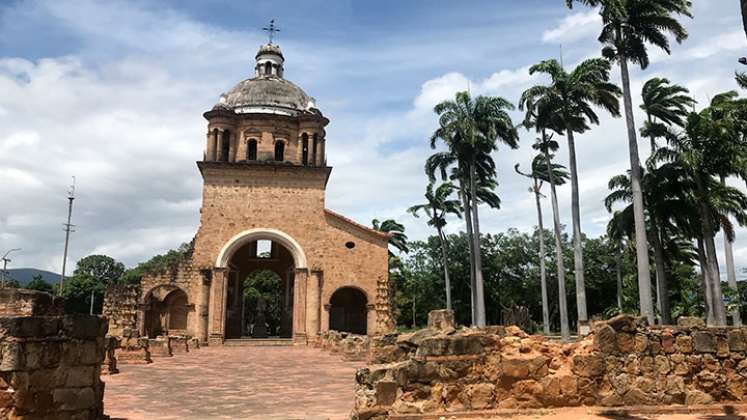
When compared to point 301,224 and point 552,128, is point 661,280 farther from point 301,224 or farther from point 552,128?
point 301,224

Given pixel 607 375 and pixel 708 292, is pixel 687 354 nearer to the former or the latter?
pixel 607 375

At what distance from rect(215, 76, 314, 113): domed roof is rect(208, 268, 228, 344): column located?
9.93 meters

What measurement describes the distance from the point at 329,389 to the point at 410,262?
41.3m

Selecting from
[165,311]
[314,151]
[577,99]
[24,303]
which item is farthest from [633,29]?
[165,311]

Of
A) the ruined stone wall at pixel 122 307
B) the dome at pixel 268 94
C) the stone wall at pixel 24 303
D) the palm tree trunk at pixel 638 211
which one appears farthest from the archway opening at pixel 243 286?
the stone wall at pixel 24 303

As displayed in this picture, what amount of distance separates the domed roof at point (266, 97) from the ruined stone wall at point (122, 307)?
1120 cm

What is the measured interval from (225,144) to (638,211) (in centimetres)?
2137

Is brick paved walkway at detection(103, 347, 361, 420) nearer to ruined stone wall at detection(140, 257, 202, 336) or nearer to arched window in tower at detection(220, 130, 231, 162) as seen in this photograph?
ruined stone wall at detection(140, 257, 202, 336)

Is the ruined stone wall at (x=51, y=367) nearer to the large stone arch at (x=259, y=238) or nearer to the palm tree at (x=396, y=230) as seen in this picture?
the large stone arch at (x=259, y=238)

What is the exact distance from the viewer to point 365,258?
98.1 feet

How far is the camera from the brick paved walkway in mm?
8836

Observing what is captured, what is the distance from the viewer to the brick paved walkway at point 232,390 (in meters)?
8.84

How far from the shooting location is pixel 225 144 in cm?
3152

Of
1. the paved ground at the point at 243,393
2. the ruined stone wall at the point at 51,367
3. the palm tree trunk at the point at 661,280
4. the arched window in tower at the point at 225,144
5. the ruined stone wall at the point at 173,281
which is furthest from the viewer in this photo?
the arched window in tower at the point at 225,144
